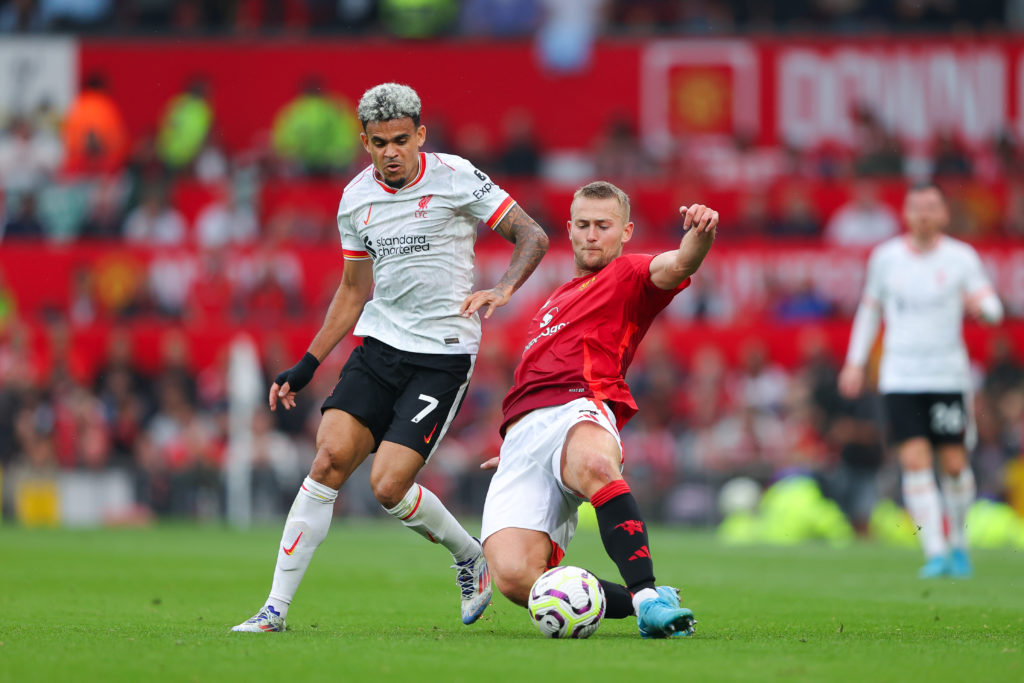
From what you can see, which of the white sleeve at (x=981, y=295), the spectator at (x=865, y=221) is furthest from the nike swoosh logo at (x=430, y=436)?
the spectator at (x=865, y=221)

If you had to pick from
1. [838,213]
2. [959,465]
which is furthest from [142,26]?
[959,465]

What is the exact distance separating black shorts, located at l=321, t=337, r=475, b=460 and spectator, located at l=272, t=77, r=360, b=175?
1468 cm

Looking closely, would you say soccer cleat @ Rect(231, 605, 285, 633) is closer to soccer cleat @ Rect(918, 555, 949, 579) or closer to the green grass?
the green grass

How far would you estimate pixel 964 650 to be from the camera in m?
6.36

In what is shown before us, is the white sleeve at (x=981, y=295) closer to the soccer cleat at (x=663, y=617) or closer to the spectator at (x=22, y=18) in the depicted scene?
the soccer cleat at (x=663, y=617)

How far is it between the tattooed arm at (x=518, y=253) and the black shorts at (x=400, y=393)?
48 cm

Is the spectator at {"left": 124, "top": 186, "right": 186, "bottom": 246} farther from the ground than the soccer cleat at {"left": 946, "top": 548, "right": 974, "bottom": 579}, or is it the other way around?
the spectator at {"left": 124, "top": 186, "right": 186, "bottom": 246}

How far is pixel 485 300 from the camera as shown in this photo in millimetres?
7164

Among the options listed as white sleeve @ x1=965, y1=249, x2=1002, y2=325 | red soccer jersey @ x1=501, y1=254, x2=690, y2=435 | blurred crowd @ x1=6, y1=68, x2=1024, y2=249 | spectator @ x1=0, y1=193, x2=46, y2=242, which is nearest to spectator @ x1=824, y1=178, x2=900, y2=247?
blurred crowd @ x1=6, y1=68, x2=1024, y2=249

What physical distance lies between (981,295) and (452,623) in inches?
207

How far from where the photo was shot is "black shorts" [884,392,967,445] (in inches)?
444

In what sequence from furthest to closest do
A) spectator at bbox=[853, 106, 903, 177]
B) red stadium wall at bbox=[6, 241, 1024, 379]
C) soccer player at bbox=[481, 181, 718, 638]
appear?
1. spectator at bbox=[853, 106, 903, 177]
2. red stadium wall at bbox=[6, 241, 1024, 379]
3. soccer player at bbox=[481, 181, 718, 638]

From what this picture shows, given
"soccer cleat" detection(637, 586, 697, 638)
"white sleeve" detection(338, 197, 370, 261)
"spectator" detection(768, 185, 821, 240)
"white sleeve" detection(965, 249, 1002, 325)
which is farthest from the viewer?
"spectator" detection(768, 185, 821, 240)

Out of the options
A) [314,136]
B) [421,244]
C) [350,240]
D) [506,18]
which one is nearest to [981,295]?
[421,244]
